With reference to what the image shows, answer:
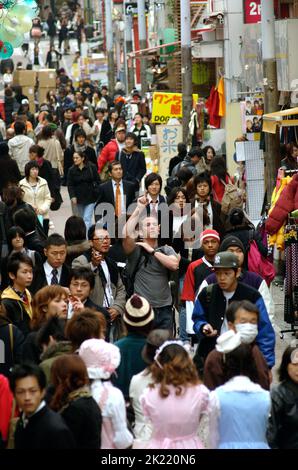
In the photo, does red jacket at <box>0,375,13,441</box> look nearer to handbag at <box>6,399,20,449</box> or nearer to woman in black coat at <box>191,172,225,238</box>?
handbag at <box>6,399,20,449</box>

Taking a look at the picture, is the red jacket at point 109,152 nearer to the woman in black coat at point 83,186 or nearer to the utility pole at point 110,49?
the woman in black coat at point 83,186

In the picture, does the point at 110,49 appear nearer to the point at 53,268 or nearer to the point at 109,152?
the point at 109,152

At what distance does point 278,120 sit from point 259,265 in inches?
225

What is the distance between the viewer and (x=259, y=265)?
11711 mm

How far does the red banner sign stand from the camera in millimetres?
25609

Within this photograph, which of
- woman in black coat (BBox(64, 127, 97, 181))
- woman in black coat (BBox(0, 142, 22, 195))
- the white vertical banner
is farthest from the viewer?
the white vertical banner

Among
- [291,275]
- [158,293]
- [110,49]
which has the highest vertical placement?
[110,49]

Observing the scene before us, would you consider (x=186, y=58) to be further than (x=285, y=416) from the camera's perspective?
Yes

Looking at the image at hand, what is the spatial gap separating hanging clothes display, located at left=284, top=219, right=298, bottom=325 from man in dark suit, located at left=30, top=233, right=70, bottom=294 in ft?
9.60

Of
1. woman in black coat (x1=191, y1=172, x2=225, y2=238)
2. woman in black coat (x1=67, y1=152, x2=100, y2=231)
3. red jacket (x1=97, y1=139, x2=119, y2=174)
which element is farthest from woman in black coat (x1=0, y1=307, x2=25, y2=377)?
red jacket (x1=97, y1=139, x2=119, y2=174)

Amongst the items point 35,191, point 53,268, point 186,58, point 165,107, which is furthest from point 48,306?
point 186,58

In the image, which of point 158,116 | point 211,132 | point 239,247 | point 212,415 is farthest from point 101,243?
point 158,116

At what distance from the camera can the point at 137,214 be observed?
42.8ft

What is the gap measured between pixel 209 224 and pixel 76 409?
636cm
